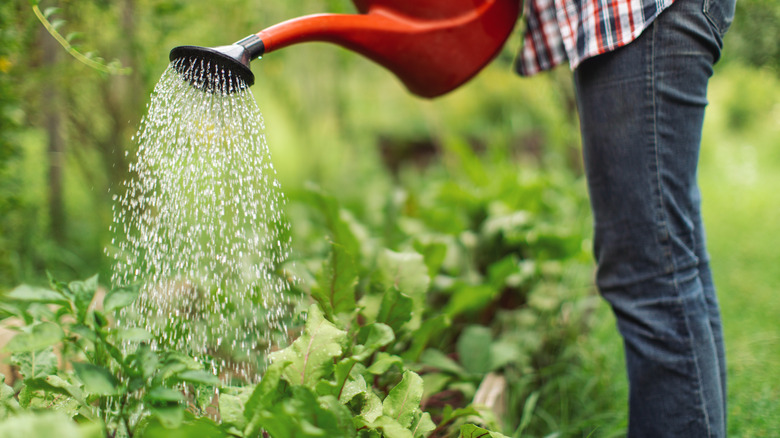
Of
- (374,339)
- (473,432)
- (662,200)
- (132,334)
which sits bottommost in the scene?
(473,432)

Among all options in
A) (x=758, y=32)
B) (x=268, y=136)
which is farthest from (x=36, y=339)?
(x=758, y=32)

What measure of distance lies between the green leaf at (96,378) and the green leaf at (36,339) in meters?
0.12

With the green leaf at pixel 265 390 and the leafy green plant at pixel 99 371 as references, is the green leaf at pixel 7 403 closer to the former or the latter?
the leafy green plant at pixel 99 371

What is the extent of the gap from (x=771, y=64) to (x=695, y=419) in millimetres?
1168

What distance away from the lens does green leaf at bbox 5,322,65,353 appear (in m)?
0.79

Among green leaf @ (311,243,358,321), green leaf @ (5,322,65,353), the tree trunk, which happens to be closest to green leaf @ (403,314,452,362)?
green leaf @ (311,243,358,321)

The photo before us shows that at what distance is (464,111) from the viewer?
18.9 feet

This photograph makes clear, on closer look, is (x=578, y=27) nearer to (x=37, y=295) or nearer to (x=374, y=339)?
(x=374, y=339)

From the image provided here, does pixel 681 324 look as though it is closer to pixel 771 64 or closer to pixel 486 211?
pixel 771 64

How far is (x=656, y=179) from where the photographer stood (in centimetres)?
97

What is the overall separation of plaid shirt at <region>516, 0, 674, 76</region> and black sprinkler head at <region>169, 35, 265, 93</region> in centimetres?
62

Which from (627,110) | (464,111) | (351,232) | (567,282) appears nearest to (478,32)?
(627,110)

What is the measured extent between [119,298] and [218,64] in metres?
0.43

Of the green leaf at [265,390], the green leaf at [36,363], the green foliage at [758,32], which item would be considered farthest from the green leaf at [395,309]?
the green foliage at [758,32]
